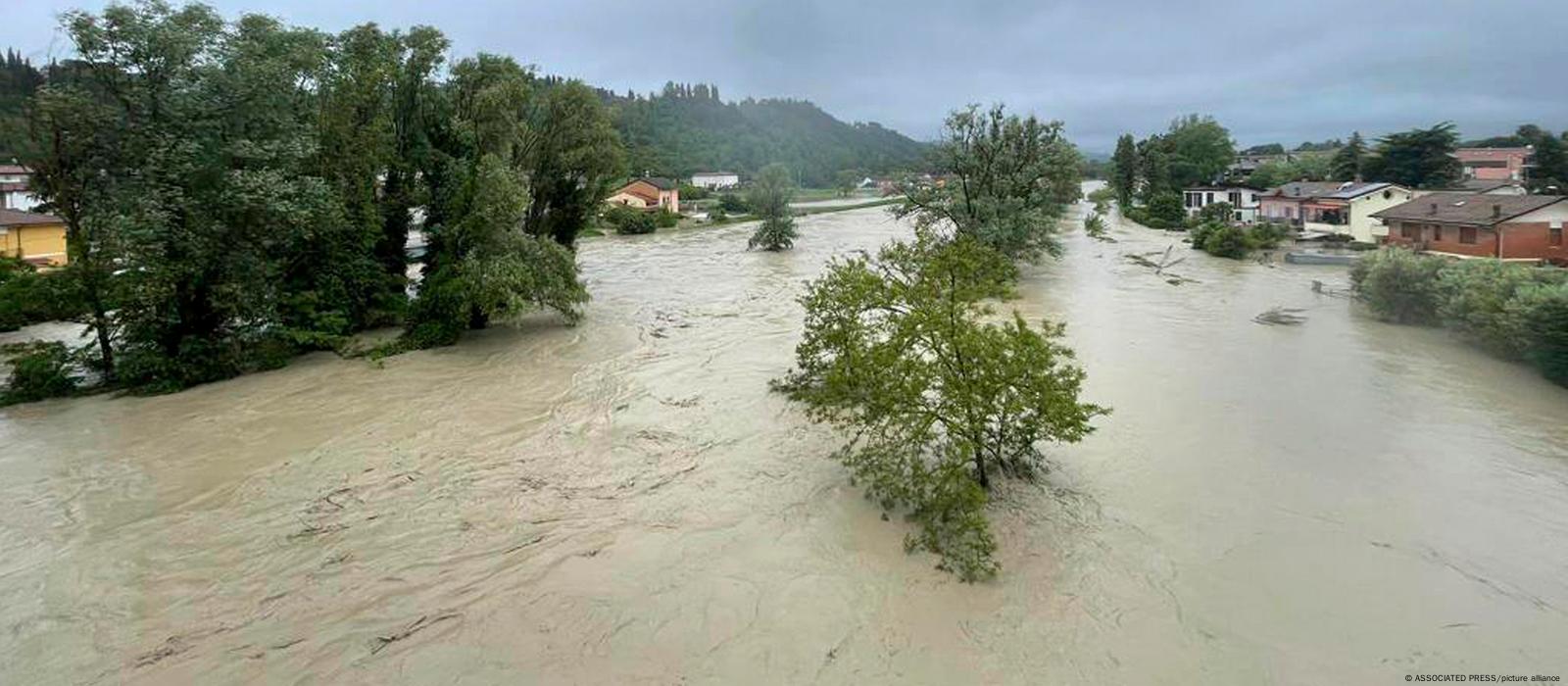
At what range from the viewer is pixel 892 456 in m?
8.84

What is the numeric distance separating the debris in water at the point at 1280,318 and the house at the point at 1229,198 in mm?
30374

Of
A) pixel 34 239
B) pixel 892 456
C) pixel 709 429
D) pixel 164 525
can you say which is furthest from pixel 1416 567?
pixel 34 239

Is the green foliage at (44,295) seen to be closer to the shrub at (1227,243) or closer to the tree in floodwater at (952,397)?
the tree in floodwater at (952,397)

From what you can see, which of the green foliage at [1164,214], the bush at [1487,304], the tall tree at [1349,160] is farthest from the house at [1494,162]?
the bush at [1487,304]

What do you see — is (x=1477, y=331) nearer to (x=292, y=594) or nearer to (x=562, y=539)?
(x=562, y=539)

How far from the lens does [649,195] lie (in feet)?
217

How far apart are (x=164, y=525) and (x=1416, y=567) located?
43.4 ft

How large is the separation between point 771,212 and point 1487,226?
28810 mm

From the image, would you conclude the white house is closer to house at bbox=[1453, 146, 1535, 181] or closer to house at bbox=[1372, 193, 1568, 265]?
house at bbox=[1453, 146, 1535, 181]

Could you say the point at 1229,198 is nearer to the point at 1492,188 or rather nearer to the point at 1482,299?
the point at 1492,188

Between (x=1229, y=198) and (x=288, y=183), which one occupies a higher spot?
(x=1229, y=198)

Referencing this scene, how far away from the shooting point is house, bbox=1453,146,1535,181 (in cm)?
5746

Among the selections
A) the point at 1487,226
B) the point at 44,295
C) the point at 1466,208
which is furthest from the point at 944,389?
the point at 1466,208

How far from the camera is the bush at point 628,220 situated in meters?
52.0
